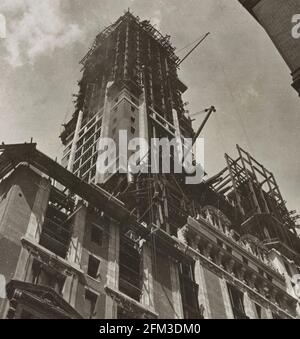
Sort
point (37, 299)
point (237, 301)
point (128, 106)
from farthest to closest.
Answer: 1. point (128, 106)
2. point (237, 301)
3. point (37, 299)

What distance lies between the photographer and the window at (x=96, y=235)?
41022 mm

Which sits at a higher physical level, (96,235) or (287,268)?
(287,268)

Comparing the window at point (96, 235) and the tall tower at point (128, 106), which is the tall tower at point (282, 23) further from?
the tall tower at point (128, 106)

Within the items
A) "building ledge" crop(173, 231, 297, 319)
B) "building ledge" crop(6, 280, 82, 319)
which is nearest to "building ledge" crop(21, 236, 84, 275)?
"building ledge" crop(6, 280, 82, 319)

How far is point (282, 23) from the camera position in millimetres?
26109

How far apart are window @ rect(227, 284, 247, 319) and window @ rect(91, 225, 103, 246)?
57.6 ft

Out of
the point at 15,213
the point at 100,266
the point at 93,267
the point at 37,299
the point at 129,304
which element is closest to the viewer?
the point at 37,299

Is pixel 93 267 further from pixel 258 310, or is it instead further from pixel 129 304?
pixel 258 310

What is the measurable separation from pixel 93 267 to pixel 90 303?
13.4 feet

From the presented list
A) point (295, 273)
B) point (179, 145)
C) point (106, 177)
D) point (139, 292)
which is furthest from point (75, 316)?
point (179, 145)

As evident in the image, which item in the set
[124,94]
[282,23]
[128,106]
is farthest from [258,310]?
[124,94]

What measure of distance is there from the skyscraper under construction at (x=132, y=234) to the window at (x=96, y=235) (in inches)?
6.4

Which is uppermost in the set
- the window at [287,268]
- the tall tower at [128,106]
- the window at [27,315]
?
the tall tower at [128,106]

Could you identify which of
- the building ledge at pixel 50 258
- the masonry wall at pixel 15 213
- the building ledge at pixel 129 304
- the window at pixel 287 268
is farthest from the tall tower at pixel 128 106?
the window at pixel 287 268
